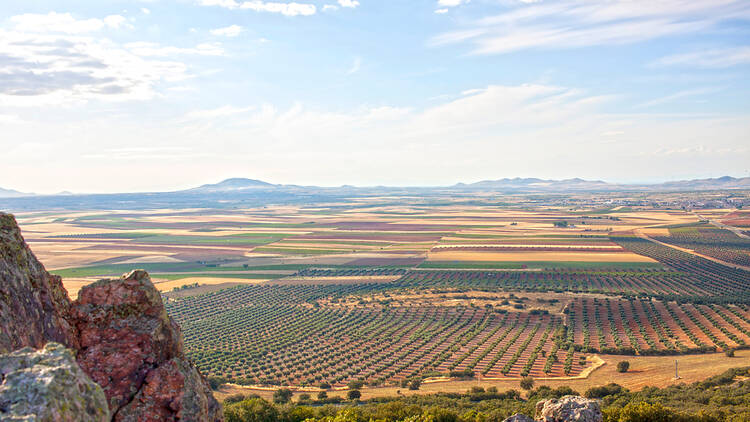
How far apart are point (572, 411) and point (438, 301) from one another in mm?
59734

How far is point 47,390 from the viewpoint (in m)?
6.56

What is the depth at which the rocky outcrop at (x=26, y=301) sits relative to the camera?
10172 millimetres

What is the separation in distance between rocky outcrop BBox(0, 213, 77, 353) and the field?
36.4 metres

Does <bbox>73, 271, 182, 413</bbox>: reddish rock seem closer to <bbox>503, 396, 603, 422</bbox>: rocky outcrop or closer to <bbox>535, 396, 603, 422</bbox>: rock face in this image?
<bbox>503, 396, 603, 422</bbox>: rocky outcrop

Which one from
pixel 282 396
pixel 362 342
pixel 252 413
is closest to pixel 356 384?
pixel 282 396

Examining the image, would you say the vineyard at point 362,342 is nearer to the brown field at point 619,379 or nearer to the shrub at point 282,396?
the brown field at point 619,379

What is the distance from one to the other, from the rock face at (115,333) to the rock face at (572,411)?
13079 mm

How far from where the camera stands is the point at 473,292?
277 ft

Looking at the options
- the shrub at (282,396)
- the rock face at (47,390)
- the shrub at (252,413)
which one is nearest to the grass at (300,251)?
the shrub at (282,396)

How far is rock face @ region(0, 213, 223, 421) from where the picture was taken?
1082 cm

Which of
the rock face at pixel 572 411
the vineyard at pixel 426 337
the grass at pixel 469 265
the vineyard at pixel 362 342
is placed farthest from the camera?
the grass at pixel 469 265

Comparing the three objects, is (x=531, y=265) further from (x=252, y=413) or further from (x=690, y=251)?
(x=252, y=413)

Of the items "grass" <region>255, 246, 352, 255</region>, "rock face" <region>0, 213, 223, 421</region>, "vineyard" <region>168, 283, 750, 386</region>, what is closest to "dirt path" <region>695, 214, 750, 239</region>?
"vineyard" <region>168, 283, 750, 386</region>

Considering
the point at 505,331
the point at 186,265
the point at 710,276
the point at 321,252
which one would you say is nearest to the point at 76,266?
the point at 186,265
